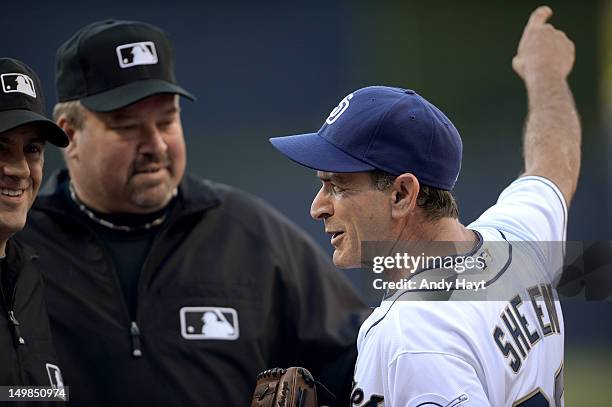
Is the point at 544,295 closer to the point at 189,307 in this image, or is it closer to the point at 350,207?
the point at 350,207

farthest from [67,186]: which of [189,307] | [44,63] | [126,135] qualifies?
[44,63]

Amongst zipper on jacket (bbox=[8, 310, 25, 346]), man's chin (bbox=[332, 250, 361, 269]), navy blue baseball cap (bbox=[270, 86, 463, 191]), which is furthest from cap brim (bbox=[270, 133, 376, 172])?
zipper on jacket (bbox=[8, 310, 25, 346])

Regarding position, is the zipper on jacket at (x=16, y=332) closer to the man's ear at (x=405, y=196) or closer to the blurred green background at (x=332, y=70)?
the man's ear at (x=405, y=196)

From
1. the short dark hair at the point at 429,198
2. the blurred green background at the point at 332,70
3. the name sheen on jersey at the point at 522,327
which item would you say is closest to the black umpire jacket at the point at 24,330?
the short dark hair at the point at 429,198

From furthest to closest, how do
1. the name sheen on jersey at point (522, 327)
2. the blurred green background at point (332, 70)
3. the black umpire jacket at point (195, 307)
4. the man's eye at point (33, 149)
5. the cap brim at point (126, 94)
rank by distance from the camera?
the blurred green background at point (332, 70) → the cap brim at point (126, 94) → the black umpire jacket at point (195, 307) → the man's eye at point (33, 149) → the name sheen on jersey at point (522, 327)

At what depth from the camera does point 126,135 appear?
8.93 ft

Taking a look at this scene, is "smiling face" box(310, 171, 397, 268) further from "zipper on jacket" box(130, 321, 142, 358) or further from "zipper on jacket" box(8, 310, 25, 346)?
"zipper on jacket" box(130, 321, 142, 358)

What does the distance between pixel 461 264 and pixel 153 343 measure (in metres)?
1.11

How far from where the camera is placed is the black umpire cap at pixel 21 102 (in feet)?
6.84

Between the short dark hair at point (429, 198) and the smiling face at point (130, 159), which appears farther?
the smiling face at point (130, 159)

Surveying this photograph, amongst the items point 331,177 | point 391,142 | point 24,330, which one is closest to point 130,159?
point 24,330

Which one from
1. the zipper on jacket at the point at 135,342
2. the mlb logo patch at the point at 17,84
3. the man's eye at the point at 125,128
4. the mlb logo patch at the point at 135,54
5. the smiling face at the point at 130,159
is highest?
the mlb logo patch at the point at 135,54

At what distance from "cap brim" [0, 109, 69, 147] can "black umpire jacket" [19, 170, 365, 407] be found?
0.53 m

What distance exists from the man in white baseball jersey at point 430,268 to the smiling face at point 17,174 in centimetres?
62
